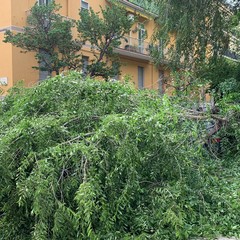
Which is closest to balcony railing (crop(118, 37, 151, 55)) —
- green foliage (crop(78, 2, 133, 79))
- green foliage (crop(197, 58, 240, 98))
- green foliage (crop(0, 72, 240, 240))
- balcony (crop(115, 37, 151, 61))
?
balcony (crop(115, 37, 151, 61))

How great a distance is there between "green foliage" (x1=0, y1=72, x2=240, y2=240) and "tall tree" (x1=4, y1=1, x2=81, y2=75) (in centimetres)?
1038

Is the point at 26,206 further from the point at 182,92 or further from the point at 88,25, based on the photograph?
the point at 88,25

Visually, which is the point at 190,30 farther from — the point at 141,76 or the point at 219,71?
the point at 141,76

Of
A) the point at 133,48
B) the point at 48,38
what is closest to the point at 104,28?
the point at 48,38

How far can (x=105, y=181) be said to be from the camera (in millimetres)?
4184

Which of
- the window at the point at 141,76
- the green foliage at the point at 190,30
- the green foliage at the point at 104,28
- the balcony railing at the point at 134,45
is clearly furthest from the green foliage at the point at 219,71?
the window at the point at 141,76

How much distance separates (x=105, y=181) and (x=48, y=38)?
1211 cm

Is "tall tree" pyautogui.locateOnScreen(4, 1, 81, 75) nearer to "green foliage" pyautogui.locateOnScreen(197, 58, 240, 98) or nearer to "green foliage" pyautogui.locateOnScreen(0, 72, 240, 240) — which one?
"green foliage" pyautogui.locateOnScreen(197, 58, 240, 98)

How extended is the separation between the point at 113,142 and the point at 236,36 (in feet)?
28.6

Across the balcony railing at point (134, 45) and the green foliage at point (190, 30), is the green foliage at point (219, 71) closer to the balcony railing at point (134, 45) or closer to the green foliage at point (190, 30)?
the green foliage at point (190, 30)

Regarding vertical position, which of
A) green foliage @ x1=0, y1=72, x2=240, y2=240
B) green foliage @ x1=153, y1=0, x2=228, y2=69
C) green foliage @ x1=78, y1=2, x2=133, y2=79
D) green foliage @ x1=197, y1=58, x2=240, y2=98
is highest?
green foliage @ x1=78, y1=2, x2=133, y2=79

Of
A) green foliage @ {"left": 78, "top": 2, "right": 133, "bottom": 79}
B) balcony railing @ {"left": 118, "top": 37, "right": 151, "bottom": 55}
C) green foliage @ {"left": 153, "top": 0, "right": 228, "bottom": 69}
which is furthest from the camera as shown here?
A: balcony railing @ {"left": 118, "top": 37, "right": 151, "bottom": 55}

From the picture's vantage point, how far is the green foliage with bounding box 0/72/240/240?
12.7 ft

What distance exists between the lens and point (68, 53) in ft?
51.8
